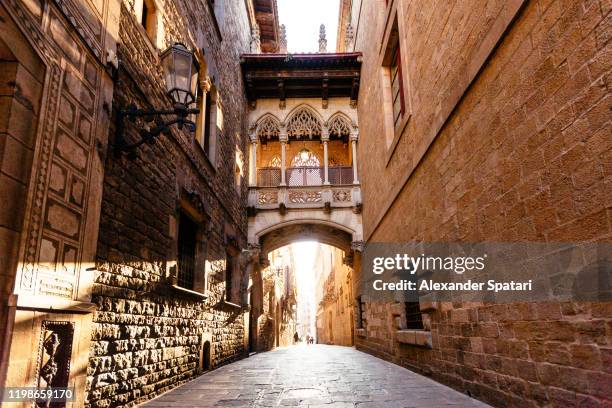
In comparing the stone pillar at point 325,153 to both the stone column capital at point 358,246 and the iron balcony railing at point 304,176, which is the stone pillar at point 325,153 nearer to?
the iron balcony railing at point 304,176

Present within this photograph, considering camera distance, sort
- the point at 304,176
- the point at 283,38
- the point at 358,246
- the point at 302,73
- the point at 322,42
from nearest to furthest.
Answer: the point at 358,246 → the point at 302,73 → the point at 304,176 → the point at 322,42 → the point at 283,38

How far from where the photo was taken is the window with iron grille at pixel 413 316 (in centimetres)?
678

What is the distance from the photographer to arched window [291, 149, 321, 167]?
597 inches

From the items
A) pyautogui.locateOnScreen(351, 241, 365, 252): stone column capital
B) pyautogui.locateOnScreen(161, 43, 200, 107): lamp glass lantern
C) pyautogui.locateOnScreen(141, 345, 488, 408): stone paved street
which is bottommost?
pyautogui.locateOnScreen(141, 345, 488, 408): stone paved street

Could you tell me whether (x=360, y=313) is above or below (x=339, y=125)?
below

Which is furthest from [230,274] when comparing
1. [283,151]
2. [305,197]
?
[283,151]

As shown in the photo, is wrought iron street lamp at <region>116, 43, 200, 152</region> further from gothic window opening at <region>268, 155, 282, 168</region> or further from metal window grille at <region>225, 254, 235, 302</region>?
gothic window opening at <region>268, 155, 282, 168</region>

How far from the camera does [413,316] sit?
23.3 ft

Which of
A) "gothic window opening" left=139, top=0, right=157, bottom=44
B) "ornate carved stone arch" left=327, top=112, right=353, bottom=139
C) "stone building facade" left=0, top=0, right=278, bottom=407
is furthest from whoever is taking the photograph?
"ornate carved stone arch" left=327, top=112, right=353, bottom=139

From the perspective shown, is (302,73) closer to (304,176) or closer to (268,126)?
(268,126)

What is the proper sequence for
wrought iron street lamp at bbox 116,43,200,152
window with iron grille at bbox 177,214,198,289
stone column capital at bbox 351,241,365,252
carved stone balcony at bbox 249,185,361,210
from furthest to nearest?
carved stone balcony at bbox 249,185,361,210 < stone column capital at bbox 351,241,365,252 < window with iron grille at bbox 177,214,198,289 < wrought iron street lamp at bbox 116,43,200,152

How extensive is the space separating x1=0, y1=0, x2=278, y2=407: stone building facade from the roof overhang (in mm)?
5775

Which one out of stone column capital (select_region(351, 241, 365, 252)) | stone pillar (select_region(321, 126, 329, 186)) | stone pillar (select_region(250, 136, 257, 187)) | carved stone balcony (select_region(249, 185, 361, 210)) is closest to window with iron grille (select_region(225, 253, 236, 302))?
carved stone balcony (select_region(249, 185, 361, 210))

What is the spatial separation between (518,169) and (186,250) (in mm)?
5289
